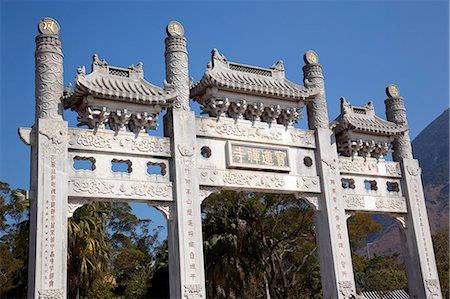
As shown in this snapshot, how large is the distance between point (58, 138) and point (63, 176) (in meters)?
0.63

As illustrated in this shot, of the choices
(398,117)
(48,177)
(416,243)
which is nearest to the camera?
(48,177)

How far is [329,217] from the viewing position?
11258mm

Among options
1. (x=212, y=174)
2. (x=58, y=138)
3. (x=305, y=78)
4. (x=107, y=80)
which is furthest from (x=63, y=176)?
(x=305, y=78)

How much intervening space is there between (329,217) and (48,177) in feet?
17.6

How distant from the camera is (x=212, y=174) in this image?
1043 centimetres

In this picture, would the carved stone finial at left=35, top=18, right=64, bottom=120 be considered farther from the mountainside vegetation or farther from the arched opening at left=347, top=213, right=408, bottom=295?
the arched opening at left=347, top=213, right=408, bottom=295

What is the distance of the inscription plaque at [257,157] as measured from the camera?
10.7 m

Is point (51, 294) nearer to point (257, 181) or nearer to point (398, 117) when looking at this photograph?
point (257, 181)

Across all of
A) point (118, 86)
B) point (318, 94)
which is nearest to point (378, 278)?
point (318, 94)

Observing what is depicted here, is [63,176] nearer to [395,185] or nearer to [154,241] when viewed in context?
[395,185]

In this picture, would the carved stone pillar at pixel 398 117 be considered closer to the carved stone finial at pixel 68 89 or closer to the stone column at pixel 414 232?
the stone column at pixel 414 232

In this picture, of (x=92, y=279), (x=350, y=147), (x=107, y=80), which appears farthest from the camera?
(x=92, y=279)

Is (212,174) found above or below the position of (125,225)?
below

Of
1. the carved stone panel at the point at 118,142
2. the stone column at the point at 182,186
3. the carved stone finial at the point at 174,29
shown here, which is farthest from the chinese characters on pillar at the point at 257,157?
the carved stone finial at the point at 174,29
